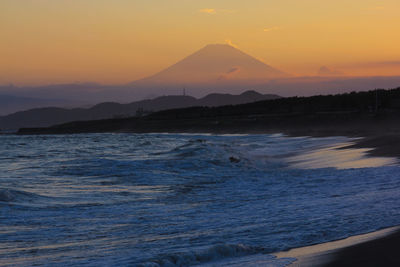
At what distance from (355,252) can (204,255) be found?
1723 millimetres

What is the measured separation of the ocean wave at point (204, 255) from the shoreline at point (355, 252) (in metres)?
0.39

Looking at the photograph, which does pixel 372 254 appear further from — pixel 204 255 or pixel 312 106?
pixel 312 106

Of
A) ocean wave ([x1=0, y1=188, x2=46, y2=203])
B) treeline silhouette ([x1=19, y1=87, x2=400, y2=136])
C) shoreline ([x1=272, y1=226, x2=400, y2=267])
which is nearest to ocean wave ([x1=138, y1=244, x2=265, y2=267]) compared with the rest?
shoreline ([x1=272, y1=226, x2=400, y2=267])

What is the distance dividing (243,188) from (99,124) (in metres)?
85.8

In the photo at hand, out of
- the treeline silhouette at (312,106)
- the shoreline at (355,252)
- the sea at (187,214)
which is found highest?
the treeline silhouette at (312,106)

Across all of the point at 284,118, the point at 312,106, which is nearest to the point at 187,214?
the point at 284,118

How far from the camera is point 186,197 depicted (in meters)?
12.0

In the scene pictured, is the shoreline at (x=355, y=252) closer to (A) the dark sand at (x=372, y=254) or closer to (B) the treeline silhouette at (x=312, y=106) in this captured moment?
(A) the dark sand at (x=372, y=254)

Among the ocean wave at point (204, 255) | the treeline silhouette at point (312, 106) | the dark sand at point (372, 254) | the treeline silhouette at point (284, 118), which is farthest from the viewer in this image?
the treeline silhouette at point (312, 106)

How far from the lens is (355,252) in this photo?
604 cm

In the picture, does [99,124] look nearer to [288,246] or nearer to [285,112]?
[285,112]

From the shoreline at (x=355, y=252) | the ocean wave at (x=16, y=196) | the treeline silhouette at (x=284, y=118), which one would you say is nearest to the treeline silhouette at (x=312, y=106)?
the treeline silhouette at (x=284, y=118)

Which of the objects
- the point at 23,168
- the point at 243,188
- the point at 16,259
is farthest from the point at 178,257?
the point at 23,168

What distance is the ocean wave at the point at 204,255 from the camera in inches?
244
